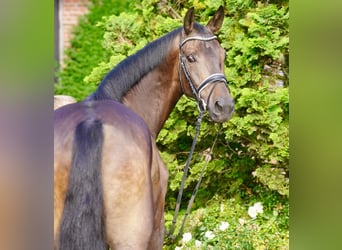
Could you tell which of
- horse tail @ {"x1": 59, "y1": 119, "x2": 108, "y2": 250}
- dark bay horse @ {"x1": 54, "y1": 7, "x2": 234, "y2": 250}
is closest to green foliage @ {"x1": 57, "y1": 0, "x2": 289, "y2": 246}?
dark bay horse @ {"x1": 54, "y1": 7, "x2": 234, "y2": 250}

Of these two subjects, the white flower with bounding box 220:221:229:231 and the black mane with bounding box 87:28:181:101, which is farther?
the white flower with bounding box 220:221:229:231

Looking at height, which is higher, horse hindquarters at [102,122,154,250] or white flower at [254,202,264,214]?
horse hindquarters at [102,122,154,250]

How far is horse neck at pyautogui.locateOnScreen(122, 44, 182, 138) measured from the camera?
359 centimetres

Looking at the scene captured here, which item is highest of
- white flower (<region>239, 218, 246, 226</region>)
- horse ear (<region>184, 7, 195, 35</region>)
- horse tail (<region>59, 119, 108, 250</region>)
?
horse ear (<region>184, 7, 195, 35</region>)

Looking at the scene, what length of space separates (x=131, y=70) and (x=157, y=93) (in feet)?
0.81

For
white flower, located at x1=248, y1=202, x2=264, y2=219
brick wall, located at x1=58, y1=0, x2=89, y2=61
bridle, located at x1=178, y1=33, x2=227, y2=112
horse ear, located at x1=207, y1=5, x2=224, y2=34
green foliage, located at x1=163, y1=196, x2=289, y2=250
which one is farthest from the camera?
brick wall, located at x1=58, y1=0, x2=89, y2=61

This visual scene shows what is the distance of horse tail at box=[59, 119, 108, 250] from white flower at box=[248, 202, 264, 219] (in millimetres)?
2916

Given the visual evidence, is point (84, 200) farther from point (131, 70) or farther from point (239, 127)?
point (239, 127)

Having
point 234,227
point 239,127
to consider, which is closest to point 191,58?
point 239,127

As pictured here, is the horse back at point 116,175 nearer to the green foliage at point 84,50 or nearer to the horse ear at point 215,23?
the horse ear at point 215,23

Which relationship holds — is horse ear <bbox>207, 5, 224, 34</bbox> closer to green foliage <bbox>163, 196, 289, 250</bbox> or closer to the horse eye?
the horse eye

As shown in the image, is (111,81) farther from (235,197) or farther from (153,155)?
(235,197)
